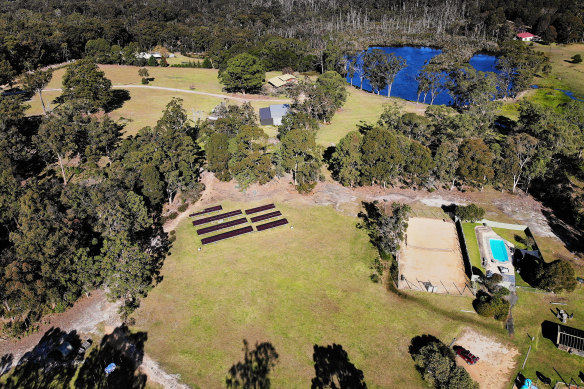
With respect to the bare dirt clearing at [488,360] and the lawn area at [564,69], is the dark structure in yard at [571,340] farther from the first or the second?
the lawn area at [564,69]

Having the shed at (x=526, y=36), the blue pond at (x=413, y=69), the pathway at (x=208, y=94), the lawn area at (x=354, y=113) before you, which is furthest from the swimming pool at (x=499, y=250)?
the shed at (x=526, y=36)

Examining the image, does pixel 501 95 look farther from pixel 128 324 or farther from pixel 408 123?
pixel 128 324

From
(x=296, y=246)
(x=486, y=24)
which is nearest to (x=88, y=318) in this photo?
(x=296, y=246)

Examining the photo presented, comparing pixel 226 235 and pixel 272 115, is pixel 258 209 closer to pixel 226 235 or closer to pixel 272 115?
pixel 226 235

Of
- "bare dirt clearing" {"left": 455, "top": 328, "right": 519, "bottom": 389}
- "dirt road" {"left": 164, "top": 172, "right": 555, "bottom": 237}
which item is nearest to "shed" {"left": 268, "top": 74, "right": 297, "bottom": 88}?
"dirt road" {"left": 164, "top": 172, "right": 555, "bottom": 237}

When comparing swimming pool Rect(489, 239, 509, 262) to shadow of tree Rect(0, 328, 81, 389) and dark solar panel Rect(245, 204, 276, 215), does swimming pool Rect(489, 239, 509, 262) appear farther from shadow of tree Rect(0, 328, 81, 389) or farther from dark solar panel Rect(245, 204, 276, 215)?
shadow of tree Rect(0, 328, 81, 389)

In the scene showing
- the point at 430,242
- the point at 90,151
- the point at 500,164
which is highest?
the point at 90,151

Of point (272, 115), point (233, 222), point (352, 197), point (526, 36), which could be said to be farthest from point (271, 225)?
point (526, 36)
